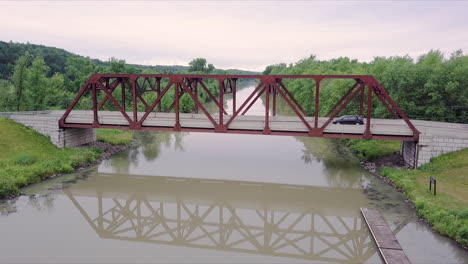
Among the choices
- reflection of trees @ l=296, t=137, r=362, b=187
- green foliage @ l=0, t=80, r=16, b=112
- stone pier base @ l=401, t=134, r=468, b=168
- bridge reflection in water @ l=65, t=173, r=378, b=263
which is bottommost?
bridge reflection in water @ l=65, t=173, r=378, b=263

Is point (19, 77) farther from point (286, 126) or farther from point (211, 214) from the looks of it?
point (211, 214)

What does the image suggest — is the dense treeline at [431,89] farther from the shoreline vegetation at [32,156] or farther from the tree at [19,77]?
the tree at [19,77]

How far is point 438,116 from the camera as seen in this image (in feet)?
140

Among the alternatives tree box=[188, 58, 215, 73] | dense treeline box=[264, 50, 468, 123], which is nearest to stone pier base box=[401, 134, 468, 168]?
dense treeline box=[264, 50, 468, 123]

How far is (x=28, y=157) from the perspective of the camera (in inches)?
1277

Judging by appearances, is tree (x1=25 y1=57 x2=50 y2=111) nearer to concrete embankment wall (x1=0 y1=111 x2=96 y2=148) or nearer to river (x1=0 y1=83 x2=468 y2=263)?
concrete embankment wall (x1=0 y1=111 x2=96 y2=148)

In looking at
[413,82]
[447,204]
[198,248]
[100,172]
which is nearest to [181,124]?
[100,172]

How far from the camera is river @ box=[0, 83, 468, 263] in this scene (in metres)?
19.6

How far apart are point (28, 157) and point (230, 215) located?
20432 millimetres

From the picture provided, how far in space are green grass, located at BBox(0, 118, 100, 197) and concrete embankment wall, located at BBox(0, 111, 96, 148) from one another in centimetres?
62

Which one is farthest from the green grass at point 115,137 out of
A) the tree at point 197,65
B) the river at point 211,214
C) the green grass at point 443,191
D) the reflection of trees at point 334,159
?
the tree at point 197,65

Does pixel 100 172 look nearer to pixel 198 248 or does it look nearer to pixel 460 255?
pixel 198 248

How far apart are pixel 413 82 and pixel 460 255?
28896mm

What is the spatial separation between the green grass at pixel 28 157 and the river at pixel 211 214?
4.20 feet
